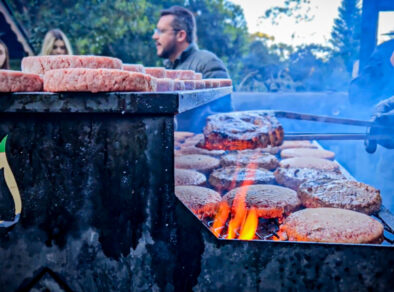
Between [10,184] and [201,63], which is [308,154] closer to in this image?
[201,63]

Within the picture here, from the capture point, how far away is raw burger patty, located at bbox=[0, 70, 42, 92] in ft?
3.71

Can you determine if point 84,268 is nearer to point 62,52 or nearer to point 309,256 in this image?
point 309,256

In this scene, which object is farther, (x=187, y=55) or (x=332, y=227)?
(x=187, y=55)

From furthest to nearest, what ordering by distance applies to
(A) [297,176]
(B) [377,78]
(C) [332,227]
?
(B) [377,78] < (A) [297,176] < (C) [332,227]

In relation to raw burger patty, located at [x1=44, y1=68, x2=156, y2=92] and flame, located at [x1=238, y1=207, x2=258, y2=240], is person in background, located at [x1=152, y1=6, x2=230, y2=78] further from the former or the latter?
raw burger patty, located at [x1=44, y1=68, x2=156, y2=92]

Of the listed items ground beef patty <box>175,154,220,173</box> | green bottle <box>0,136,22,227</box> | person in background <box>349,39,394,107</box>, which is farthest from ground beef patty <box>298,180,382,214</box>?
person in background <box>349,39,394,107</box>

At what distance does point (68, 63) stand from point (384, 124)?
2943mm

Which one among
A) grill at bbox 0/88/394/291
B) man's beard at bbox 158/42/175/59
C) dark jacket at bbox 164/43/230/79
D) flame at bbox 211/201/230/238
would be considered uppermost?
man's beard at bbox 158/42/175/59

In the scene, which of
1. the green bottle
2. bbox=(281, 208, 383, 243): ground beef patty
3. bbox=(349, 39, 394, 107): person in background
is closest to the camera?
the green bottle

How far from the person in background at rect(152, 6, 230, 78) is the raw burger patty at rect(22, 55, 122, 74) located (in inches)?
158

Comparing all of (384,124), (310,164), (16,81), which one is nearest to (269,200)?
(310,164)

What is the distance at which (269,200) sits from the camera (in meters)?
2.04

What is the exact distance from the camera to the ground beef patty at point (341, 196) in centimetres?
204

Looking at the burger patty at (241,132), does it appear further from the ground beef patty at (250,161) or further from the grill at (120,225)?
the grill at (120,225)
